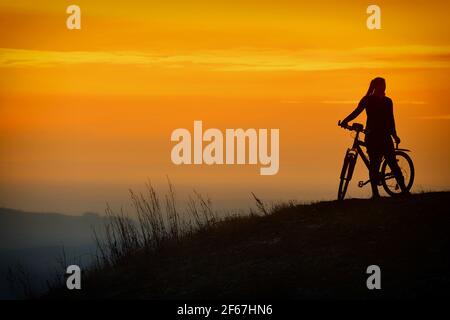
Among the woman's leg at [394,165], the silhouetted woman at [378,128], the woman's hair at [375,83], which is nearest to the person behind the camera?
the woman's hair at [375,83]

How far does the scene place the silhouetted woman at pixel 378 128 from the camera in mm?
19094

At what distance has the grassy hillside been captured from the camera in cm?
1600

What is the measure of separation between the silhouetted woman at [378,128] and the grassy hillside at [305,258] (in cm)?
68

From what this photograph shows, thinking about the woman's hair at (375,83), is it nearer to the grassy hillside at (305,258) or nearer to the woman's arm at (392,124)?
the woman's arm at (392,124)

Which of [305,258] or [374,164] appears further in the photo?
[374,164]

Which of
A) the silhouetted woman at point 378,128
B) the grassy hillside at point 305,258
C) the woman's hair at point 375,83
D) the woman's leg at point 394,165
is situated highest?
the woman's hair at point 375,83

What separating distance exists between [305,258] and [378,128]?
362cm

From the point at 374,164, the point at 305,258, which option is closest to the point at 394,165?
the point at 374,164

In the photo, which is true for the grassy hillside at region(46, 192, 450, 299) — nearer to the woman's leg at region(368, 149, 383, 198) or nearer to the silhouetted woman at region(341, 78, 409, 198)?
the woman's leg at region(368, 149, 383, 198)

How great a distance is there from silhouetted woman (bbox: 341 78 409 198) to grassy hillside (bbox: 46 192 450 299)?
676 mm

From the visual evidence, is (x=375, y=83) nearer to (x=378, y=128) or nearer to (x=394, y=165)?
(x=378, y=128)

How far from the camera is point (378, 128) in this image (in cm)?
1917

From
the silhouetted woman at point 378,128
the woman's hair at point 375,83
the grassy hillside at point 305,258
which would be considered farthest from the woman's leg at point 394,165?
the woman's hair at point 375,83
